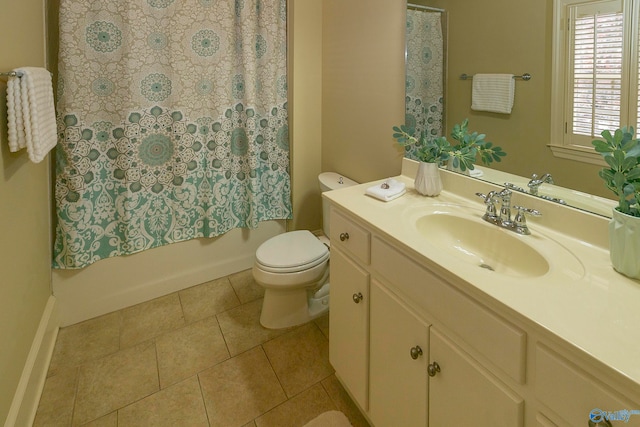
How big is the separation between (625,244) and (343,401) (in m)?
1.24

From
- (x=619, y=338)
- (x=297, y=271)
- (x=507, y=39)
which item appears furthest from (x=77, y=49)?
(x=619, y=338)

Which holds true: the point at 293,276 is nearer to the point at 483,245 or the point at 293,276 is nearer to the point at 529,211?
the point at 483,245

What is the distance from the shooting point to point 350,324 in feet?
4.76

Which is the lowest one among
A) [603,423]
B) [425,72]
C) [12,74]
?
[603,423]

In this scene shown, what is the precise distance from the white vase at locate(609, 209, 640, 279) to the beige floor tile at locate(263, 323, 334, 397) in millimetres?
1316

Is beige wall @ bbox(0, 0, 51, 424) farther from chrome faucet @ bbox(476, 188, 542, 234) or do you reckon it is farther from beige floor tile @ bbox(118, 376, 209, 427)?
chrome faucet @ bbox(476, 188, 542, 234)

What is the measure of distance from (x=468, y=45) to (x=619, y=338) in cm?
120

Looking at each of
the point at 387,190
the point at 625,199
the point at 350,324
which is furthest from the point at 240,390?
the point at 625,199

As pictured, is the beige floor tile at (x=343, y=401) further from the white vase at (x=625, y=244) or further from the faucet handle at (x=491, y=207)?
the white vase at (x=625, y=244)

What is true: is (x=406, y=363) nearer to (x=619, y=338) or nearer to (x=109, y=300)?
(x=619, y=338)

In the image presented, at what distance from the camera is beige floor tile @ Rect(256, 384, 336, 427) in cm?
152

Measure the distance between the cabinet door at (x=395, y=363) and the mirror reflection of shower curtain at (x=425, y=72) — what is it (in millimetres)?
870

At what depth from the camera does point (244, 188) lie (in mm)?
2555

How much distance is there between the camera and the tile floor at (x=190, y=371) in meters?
1.56
